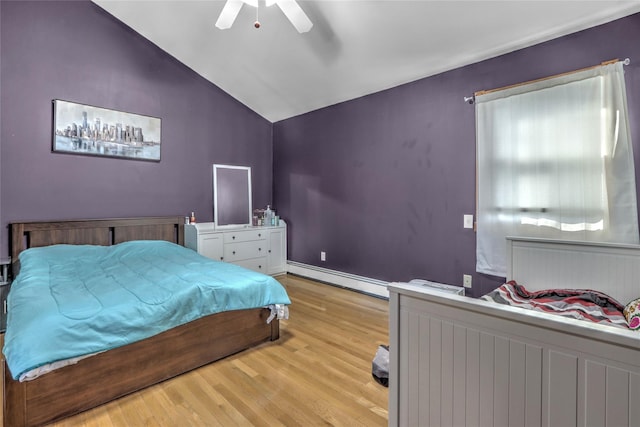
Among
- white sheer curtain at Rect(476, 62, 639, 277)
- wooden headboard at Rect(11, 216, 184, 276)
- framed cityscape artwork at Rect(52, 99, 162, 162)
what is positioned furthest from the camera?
framed cityscape artwork at Rect(52, 99, 162, 162)

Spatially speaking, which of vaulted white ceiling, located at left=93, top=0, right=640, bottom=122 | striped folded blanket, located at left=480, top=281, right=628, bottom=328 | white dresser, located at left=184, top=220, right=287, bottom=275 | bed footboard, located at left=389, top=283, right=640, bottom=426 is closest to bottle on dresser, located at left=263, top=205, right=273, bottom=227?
white dresser, located at left=184, top=220, right=287, bottom=275

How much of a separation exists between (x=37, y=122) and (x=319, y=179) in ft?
9.85

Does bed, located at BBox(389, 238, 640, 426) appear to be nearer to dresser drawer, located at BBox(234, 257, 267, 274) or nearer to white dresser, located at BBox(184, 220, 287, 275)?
white dresser, located at BBox(184, 220, 287, 275)

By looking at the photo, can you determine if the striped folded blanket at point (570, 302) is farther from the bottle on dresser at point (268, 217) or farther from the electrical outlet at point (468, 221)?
the bottle on dresser at point (268, 217)

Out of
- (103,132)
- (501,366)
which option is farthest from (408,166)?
(103,132)

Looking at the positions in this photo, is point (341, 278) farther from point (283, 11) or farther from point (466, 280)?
point (283, 11)

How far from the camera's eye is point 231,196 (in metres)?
4.44

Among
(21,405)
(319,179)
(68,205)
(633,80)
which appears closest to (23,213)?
(68,205)

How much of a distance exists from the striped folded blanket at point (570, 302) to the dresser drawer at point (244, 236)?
3067 millimetres

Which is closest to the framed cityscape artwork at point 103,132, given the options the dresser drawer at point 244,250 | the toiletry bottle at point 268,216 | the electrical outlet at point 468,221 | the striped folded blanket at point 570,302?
the dresser drawer at point 244,250

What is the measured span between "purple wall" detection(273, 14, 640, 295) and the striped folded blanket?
0.80 meters

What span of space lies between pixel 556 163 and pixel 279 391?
8.34 ft

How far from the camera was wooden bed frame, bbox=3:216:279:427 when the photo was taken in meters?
1.50

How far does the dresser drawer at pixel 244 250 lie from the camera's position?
4.05 m
